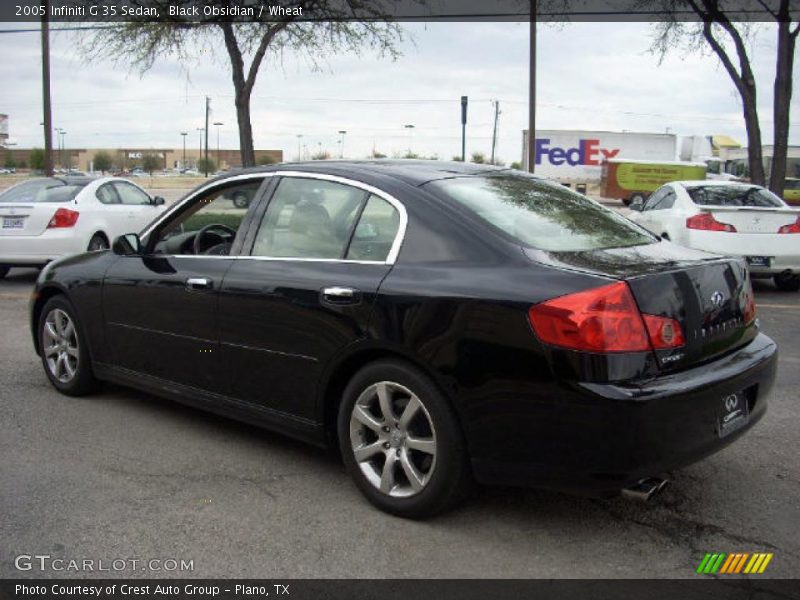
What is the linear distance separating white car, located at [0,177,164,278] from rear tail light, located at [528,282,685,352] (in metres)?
9.37

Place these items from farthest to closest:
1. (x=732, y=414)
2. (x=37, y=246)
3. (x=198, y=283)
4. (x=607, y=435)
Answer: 1. (x=37, y=246)
2. (x=198, y=283)
3. (x=732, y=414)
4. (x=607, y=435)

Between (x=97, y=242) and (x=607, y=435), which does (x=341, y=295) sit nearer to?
(x=607, y=435)

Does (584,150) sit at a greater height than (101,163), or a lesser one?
lesser

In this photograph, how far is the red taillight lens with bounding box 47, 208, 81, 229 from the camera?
11.0 metres

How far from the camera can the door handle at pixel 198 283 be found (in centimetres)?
431

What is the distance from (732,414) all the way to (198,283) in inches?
108

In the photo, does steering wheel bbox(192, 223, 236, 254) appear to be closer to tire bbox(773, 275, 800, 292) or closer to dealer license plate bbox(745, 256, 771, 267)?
dealer license plate bbox(745, 256, 771, 267)

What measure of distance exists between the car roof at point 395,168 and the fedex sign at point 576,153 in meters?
36.6

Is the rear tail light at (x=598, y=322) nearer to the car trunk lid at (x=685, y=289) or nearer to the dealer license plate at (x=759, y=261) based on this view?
the car trunk lid at (x=685, y=289)

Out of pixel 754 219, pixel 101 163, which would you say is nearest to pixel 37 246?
pixel 754 219

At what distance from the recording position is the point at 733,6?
1747 cm

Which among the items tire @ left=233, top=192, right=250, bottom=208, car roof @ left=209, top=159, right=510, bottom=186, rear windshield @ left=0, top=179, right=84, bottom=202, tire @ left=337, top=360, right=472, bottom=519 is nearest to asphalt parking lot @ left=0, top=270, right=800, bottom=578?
tire @ left=337, top=360, right=472, bottom=519

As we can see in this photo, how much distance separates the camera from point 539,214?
3.91 meters

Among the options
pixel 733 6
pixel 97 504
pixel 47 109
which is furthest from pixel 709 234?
pixel 47 109
